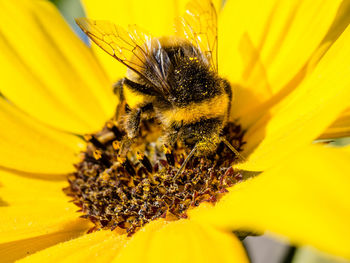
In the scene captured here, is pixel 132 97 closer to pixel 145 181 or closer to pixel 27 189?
pixel 145 181

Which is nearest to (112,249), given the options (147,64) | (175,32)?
(147,64)

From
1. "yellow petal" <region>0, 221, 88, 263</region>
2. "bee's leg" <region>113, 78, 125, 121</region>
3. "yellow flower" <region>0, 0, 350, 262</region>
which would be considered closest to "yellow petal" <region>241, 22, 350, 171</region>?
"yellow flower" <region>0, 0, 350, 262</region>

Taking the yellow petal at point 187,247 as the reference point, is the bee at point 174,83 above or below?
above

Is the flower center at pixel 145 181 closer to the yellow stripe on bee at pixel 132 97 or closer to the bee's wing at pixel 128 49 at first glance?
the yellow stripe on bee at pixel 132 97

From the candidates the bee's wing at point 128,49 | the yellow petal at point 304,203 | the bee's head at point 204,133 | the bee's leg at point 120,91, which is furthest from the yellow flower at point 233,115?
the bee's wing at point 128,49

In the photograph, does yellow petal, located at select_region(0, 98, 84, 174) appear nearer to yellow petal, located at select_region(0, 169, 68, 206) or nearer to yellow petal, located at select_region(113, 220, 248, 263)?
yellow petal, located at select_region(0, 169, 68, 206)

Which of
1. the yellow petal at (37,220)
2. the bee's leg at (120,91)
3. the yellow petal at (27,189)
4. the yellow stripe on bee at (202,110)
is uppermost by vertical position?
the bee's leg at (120,91)
